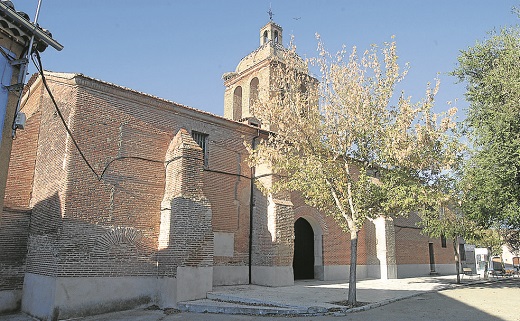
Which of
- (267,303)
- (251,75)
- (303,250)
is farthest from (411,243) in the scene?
(267,303)

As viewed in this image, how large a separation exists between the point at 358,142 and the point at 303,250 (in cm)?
792

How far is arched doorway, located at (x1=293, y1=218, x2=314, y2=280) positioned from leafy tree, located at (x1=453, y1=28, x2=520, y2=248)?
6604mm

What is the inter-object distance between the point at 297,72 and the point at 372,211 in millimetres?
4894

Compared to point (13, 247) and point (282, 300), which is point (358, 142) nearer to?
point (282, 300)

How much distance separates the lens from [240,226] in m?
14.6

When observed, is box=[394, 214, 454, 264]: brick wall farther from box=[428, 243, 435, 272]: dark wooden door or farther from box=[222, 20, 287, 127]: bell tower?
box=[222, 20, 287, 127]: bell tower

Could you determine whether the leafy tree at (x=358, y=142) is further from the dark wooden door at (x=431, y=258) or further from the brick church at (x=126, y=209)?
the dark wooden door at (x=431, y=258)

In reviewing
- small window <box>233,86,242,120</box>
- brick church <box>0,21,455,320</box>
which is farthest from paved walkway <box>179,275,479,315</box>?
small window <box>233,86,242,120</box>

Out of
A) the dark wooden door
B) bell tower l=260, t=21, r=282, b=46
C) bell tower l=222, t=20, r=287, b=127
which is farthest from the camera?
the dark wooden door

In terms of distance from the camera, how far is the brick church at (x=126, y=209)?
419 inches

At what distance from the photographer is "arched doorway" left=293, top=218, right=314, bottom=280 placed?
688 inches

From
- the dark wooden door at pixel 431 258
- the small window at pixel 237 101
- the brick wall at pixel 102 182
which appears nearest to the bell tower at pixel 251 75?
A: the small window at pixel 237 101

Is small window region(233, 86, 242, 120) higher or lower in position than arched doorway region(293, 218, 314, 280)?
higher

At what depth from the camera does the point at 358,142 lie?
11.4 metres
